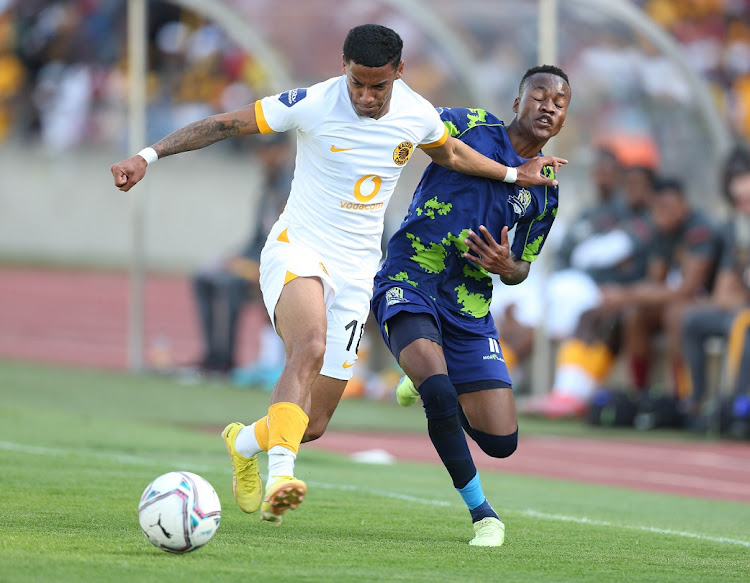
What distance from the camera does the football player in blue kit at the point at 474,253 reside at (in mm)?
6750

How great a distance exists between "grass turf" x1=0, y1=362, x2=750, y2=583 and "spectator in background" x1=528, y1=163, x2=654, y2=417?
3.85 meters

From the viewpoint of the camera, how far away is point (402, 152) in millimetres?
6492

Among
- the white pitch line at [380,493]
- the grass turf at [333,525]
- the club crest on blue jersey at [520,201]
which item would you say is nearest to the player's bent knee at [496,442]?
the grass turf at [333,525]

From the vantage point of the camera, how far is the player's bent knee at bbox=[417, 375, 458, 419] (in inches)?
248

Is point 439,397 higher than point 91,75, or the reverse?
point 91,75

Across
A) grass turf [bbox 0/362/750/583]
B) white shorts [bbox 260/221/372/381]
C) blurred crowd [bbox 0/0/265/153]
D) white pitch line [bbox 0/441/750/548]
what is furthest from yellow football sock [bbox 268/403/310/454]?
blurred crowd [bbox 0/0/265/153]

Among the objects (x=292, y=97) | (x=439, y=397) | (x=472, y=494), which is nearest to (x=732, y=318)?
(x=472, y=494)

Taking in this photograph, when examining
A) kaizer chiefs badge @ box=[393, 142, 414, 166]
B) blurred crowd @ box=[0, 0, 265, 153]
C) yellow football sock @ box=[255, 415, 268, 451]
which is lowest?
yellow football sock @ box=[255, 415, 268, 451]

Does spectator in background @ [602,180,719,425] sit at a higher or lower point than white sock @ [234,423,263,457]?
higher

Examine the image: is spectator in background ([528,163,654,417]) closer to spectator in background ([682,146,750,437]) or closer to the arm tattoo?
spectator in background ([682,146,750,437])

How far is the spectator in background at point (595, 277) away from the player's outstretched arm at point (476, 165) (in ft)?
23.8

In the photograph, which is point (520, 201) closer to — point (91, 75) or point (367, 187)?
point (367, 187)

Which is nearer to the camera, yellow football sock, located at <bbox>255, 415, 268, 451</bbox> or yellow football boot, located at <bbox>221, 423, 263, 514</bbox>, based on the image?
yellow football sock, located at <bbox>255, 415, 268, 451</bbox>

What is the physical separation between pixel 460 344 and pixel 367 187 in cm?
93
